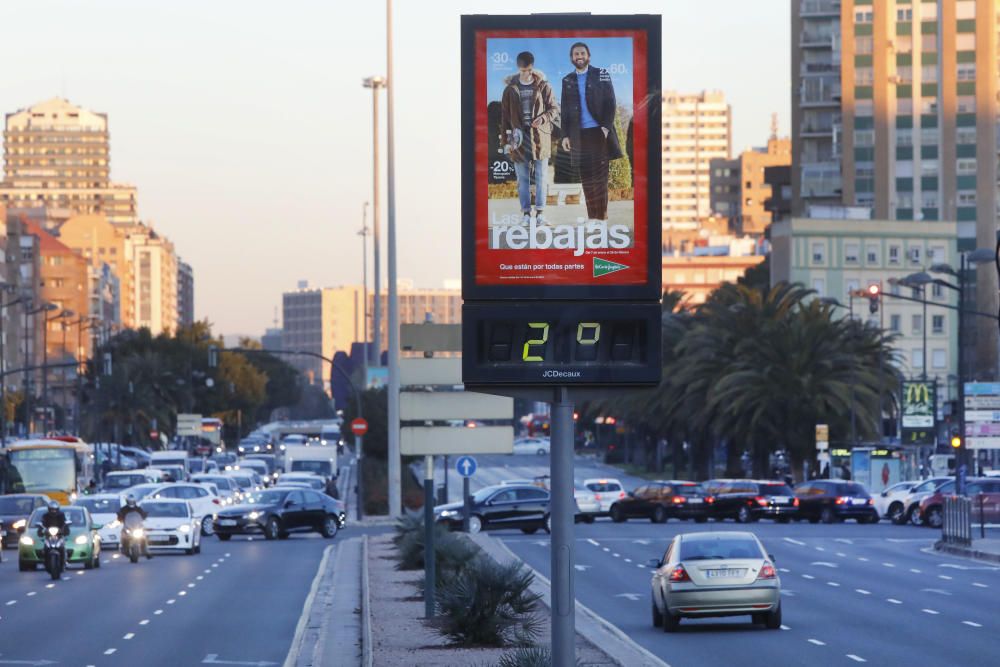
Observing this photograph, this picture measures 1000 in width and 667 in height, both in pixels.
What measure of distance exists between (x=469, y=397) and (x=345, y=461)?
429 ft

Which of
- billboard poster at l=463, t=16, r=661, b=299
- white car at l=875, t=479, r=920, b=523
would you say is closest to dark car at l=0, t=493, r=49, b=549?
white car at l=875, t=479, r=920, b=523

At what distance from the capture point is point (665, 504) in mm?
64625

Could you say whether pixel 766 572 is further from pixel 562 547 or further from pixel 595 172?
pixel 595 172

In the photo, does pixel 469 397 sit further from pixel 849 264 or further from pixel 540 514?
pixel 849 264

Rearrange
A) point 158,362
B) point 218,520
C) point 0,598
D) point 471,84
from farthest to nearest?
point 158,362, point 218,520, point 0,598, point 471,84

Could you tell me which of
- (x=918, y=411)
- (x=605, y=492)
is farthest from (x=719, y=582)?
(x=918, y=411)

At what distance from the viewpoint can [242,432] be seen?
18900 centimetres

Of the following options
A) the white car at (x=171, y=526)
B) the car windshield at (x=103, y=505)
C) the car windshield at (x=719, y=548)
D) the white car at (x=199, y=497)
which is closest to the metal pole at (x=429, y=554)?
the car windshield at (x=719, y=548)

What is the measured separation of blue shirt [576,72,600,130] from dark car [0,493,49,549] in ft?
129

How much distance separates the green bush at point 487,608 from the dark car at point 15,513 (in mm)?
29506

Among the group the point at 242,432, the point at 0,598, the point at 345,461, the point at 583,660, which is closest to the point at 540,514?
the point at 0,598

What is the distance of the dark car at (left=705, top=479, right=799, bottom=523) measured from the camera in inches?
2532

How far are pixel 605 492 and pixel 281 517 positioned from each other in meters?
14.5

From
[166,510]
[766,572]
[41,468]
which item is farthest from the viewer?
[41,468]
